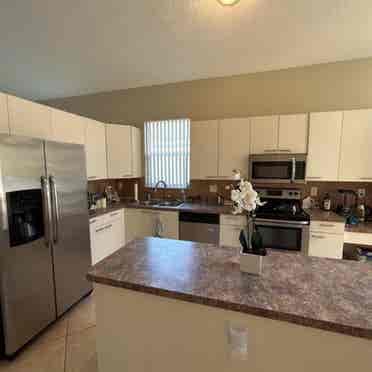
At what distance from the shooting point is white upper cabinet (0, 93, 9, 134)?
197 cm

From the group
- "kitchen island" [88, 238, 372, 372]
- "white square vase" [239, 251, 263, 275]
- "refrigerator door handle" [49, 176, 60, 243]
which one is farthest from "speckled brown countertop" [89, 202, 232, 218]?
"white square vase" [239, 251, 263, 275]

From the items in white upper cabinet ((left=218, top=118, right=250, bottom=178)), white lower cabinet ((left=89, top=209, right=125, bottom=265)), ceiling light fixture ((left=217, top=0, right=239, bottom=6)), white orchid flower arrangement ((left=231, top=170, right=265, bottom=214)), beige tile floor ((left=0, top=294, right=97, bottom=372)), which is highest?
ceiling light fixture ((left=217, top=0, right=239, bottom=6))

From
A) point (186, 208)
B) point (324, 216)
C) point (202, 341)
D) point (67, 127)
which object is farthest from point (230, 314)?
point (67, 127)

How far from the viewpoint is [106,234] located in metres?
3.05

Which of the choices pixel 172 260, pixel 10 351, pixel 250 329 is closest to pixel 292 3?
pixel 172 260

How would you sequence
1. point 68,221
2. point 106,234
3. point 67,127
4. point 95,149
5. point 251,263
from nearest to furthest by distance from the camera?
point 251,263 < point 68,221 < point 67,127 < point 106,234 < point 95,149

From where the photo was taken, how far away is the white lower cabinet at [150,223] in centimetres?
314

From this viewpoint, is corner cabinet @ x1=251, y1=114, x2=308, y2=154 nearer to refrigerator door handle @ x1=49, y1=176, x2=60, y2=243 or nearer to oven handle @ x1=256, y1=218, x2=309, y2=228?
oven handle @ x1=256, y1=218, x2=309, y2=228

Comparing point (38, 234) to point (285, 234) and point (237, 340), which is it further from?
point (285, 234)

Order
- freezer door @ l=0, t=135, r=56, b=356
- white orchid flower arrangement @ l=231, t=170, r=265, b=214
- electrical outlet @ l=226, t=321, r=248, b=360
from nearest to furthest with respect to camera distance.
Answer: electrical outlet @ l=226, t=321, r=248, b=360 < white orchid flower arrangement @ l=231, t=170, r=265, b=214 < freezer door @ l=0, t=135, r=56, b=356

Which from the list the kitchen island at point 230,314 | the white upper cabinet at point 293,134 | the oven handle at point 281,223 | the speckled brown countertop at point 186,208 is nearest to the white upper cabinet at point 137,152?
the speckled brown countertop at point 186,208

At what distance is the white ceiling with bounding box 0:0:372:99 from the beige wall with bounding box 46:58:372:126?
151 mm

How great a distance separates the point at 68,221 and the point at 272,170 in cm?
253

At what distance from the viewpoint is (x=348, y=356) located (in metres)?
0.88
